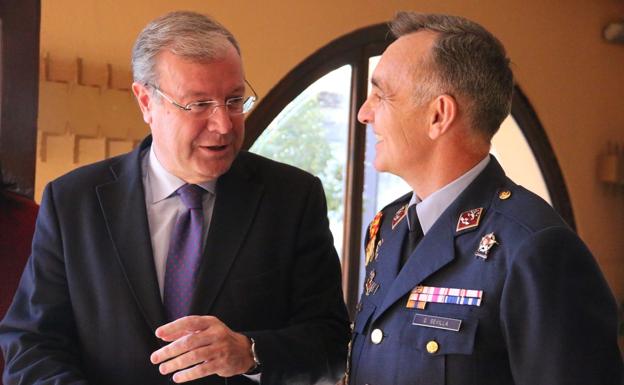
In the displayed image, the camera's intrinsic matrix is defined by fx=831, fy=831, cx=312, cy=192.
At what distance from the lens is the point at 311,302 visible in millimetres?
2047

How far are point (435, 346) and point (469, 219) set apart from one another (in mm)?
290

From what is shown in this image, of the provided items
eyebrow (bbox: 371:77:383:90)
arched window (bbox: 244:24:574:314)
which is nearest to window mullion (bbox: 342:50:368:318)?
arched window (bbox: 244:24:574:314)

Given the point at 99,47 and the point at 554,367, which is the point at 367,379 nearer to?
the point at 554,367

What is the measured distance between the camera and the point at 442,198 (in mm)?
1895

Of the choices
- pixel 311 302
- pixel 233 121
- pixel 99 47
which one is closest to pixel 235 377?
pixel 311 302

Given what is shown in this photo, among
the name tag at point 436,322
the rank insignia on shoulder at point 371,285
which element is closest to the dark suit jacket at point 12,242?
the rank insignia on shoulder at point 371,285

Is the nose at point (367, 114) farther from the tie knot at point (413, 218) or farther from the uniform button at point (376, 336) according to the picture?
the uniform button at point (376, 336)

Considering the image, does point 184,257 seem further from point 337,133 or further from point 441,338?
point 337,133

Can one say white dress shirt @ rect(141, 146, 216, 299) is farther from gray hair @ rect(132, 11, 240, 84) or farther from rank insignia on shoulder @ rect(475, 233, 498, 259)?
rank insignia on shoulder @ rect(475, 233, 498, 259)

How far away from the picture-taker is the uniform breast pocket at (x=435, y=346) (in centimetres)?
169

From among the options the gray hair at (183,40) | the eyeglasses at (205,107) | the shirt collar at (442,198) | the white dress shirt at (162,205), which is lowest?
the white dress shirt at (162,205)

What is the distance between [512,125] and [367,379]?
4.22m

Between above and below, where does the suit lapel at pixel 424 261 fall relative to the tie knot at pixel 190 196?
below

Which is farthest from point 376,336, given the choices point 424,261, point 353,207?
point 353,207
